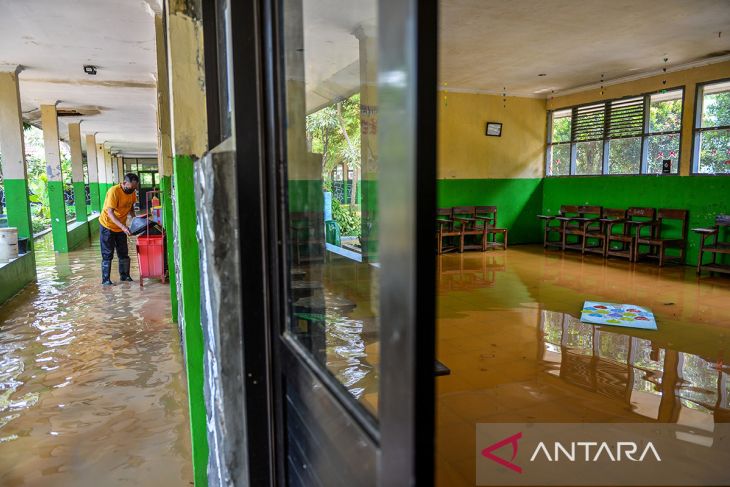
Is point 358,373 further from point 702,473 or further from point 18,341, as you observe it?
point 18,341

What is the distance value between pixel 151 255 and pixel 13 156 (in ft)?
9.02

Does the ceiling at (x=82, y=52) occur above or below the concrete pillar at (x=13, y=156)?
above

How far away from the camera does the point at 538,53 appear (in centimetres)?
697

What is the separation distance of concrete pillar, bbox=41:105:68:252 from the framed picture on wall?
855cm

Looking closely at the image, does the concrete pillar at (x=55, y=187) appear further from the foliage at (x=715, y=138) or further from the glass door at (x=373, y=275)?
the foliage at (x=715, y=138)

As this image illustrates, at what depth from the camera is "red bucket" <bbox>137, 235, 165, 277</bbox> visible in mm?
6406

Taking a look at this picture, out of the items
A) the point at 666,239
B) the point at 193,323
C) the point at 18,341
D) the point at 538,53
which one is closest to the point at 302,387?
the point at 193,323

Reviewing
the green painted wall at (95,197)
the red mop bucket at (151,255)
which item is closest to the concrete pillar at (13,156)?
the red mop bucket at (151,255)

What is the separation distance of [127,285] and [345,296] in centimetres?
569

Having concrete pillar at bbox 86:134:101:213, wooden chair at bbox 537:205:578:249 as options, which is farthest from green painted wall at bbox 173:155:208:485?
concrete pillar at bbox 86:134:101:213

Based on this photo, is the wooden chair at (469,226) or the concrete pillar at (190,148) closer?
the concrete pillar at (190,148)

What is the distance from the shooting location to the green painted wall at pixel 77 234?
1070 cm

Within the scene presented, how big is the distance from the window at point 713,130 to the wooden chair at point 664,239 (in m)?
0.74

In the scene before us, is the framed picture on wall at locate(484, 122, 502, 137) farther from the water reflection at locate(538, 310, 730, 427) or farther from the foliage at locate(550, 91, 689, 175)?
the water reflection at locate(538, 310, 730, 427)
